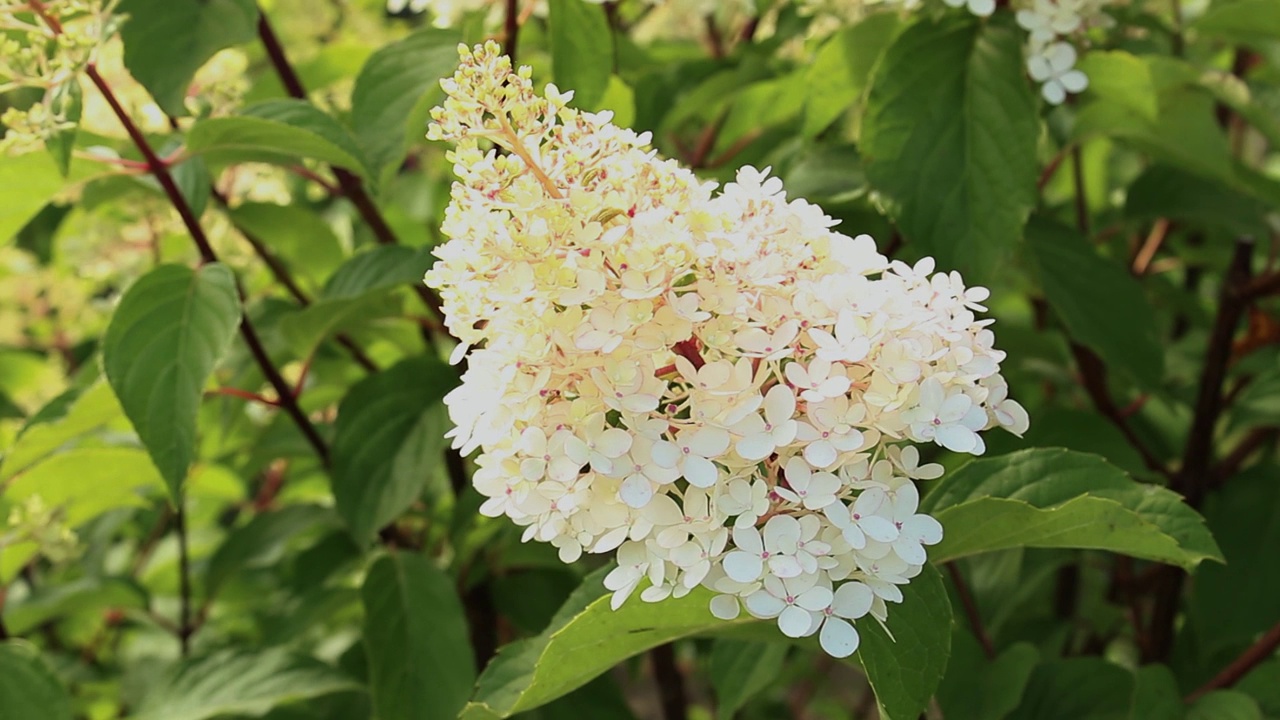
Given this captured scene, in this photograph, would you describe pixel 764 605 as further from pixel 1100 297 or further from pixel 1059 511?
pixel 1100 297

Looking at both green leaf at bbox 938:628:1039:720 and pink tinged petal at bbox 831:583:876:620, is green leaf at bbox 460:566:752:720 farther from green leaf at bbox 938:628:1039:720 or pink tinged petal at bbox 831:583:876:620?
green leaf at bbox 938:628:1039:720

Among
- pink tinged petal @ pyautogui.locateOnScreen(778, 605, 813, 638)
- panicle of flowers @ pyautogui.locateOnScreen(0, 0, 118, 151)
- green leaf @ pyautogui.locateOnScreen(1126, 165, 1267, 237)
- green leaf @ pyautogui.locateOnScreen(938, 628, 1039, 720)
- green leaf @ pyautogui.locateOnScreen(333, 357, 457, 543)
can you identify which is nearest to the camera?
pink tinged petal @ pyautogui.locateOnScreen(778, 605, 813, 638)

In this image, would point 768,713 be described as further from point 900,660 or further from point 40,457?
point 900,660

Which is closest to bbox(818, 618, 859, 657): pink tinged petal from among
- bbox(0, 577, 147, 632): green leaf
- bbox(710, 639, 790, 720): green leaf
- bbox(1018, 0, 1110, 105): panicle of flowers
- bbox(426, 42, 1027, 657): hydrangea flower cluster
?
bbox(426, 42, 1027, 657): hydrangea flower cluster

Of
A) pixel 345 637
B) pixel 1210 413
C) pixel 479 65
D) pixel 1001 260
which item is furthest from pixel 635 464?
pixel 345 637

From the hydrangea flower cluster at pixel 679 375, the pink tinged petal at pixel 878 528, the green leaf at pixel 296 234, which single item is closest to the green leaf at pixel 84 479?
the green leaf at pixel 296 234

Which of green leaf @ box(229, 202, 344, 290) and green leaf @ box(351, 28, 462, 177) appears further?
green leaf @ box(229, 202, 344, 290)

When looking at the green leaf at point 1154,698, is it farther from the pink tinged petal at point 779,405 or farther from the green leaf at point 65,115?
the green leaf at point 65,115
